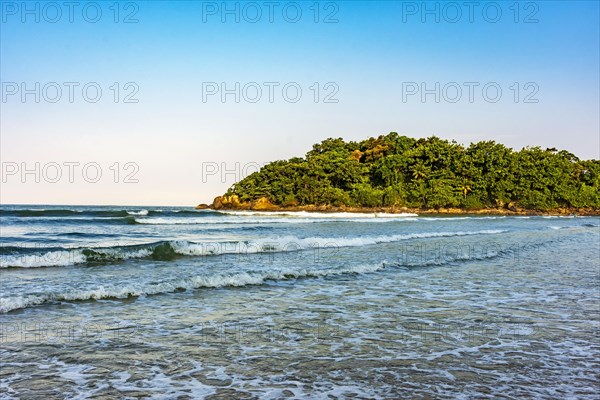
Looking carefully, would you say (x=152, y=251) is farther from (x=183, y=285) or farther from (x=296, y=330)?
(x=296, y=330)

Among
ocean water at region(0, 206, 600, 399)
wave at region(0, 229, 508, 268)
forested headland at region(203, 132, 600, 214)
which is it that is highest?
forested headland at region(203, 132, 600, 214)

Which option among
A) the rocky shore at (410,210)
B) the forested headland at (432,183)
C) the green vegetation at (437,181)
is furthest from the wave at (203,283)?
the green vegetation at (437,181)

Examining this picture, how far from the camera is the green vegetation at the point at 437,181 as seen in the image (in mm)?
85688

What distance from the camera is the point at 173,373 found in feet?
16.6

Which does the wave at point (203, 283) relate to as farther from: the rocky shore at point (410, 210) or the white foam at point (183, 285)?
the rocky shore at point (410, 210)

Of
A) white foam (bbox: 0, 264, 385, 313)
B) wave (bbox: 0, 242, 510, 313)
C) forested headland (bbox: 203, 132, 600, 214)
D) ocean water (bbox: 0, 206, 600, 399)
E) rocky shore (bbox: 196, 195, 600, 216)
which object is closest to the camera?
ocean water (bbox: 0, 206, 600, 399)

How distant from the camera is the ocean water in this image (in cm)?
472

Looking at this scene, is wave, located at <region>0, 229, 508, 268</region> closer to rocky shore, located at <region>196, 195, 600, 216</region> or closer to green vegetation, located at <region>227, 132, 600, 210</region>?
rocky shore, located at <region>196, 195, 600, 216</region>

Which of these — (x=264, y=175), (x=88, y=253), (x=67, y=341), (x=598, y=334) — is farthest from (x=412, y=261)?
(x=264, y=175)

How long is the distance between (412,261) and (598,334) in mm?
9010

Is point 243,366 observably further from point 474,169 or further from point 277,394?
point 474,169

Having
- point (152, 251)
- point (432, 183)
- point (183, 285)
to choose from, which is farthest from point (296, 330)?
point (432, 183)

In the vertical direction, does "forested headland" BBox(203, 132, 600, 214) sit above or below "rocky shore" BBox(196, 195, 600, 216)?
above

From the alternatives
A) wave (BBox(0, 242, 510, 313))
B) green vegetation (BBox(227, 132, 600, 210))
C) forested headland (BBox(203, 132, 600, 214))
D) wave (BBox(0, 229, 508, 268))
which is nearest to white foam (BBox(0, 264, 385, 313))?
wave (BBox(0, 242, 510, 313))
